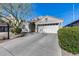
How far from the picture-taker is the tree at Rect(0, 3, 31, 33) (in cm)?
557

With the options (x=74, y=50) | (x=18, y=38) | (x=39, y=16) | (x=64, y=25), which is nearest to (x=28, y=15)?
(x=39, y=16)

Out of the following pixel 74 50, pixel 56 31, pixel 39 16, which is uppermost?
pixel 39 16

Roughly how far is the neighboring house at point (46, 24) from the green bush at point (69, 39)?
0.20m

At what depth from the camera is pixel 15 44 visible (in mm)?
5570

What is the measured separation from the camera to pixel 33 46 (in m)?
5.61

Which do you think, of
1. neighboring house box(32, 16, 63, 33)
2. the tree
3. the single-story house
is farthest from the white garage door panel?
the single-story house

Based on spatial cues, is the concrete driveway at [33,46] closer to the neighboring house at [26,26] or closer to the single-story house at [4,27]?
the neighboring house at [26,26]

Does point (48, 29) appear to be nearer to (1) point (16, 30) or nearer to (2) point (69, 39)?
(2) point (69, 39)

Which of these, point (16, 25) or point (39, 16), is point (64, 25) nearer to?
point (39, 16)

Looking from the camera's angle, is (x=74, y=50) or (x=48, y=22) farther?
(x=48, y=22)

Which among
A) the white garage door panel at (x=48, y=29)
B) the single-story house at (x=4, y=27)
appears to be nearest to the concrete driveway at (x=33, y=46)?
the white garage door panel at (x=48, y=29)

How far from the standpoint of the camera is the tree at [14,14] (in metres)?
5.57

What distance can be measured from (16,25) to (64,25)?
136cm

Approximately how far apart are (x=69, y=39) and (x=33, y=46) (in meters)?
1.04
